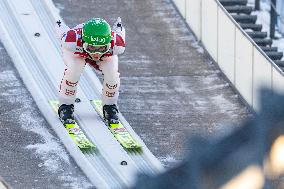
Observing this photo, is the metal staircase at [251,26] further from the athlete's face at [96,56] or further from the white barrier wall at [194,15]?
the athlete's face at [96,56]

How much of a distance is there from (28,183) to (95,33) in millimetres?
2059

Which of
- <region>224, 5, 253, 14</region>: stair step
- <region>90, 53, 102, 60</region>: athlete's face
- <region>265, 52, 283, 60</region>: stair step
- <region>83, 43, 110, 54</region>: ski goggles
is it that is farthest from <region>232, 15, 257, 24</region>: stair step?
<region>83, 43, 110, 54</region>: ski goggles

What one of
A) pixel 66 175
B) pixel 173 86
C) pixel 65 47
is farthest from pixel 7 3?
pixel 66 175

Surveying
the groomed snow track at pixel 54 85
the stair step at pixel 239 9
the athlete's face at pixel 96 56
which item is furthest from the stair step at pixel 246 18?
the athlete's face at pixel 96 56

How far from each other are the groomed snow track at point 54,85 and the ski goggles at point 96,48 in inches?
41.8

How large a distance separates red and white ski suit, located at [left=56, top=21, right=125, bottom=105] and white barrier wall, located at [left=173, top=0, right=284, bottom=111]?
172 cm

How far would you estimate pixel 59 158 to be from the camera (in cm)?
1101

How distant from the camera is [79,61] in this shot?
11641 mm

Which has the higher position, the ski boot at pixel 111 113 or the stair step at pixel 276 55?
the ski boot at pixel 111 113

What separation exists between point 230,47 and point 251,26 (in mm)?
3233

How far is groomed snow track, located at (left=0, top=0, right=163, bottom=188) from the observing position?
35.7 ft

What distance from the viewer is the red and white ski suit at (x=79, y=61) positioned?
1157 cm

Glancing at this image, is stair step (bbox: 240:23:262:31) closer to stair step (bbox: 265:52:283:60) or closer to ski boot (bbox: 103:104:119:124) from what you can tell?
stair step (bbox: 265:52:283:60)

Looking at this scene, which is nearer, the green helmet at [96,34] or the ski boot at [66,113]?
the green helmet at [96,34]
